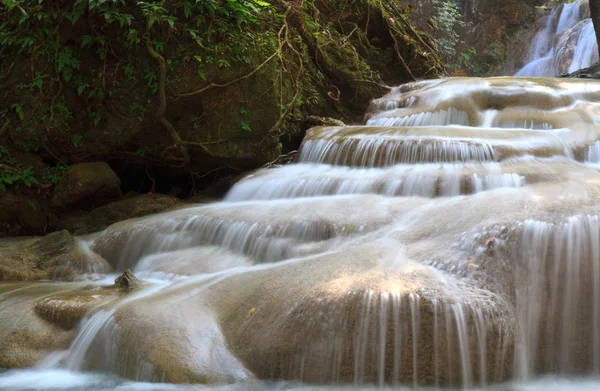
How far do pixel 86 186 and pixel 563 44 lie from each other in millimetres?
15263

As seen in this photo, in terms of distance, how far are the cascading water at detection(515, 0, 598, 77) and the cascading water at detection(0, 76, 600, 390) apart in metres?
11.8

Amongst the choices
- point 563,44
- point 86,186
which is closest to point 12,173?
point 86,186

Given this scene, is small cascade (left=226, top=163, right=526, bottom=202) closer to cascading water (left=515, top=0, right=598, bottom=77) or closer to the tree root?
the tree root

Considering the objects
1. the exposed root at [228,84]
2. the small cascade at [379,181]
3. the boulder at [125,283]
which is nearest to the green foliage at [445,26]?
the exposed root at [228,84]

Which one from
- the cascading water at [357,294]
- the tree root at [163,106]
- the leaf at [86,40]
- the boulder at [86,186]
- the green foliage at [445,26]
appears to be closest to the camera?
the cascading water at [357,294]

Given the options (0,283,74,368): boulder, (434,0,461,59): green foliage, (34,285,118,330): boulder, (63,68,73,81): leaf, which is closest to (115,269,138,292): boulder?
(34,285,118,330): boulder

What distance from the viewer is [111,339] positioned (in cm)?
299

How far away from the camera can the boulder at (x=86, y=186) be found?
577cm

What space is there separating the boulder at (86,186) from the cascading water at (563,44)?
43.7ft

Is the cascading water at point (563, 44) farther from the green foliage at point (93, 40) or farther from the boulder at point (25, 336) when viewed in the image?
the boulder at point (25, 336)

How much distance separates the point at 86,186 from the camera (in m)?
5.78

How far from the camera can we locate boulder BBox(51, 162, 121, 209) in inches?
227

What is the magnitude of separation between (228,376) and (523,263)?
6.01 ft

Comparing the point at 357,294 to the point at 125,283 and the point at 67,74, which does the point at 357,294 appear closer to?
the point at 125,283
